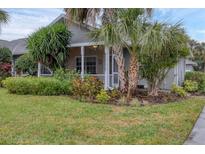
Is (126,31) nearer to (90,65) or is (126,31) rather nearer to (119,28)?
(119,28)

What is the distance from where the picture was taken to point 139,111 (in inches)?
341

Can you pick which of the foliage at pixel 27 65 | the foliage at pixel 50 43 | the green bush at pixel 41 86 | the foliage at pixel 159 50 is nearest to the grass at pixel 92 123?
the foliage at pixel 159 50

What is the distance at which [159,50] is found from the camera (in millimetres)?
10578

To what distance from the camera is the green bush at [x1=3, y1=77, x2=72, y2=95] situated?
1250cm

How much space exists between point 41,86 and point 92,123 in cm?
614

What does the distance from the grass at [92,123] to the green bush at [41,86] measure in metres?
2.52

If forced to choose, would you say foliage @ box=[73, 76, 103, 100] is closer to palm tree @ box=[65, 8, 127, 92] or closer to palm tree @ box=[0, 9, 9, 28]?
palm tree @ box=[65, 8, 127, 92]

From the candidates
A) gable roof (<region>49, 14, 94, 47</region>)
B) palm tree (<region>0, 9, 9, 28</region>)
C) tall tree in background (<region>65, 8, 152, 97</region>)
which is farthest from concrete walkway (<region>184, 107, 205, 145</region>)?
palm tree (<region>0, 9, 9, 28</region>)

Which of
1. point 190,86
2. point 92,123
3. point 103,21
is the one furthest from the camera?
point 190,86

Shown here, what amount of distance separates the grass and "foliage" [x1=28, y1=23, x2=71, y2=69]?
6.12 meters

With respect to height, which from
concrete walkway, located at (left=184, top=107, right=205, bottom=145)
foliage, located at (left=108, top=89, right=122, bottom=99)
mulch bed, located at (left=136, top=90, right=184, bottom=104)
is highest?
foliage, located at (left=108, top=89, right=122, bottom=99)

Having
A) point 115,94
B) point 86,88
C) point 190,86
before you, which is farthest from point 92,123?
point 190,86

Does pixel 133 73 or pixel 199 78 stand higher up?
pixel 133 73

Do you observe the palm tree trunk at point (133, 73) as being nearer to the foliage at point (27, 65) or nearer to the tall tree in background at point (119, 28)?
the tall tree in background at point (119, 28)
